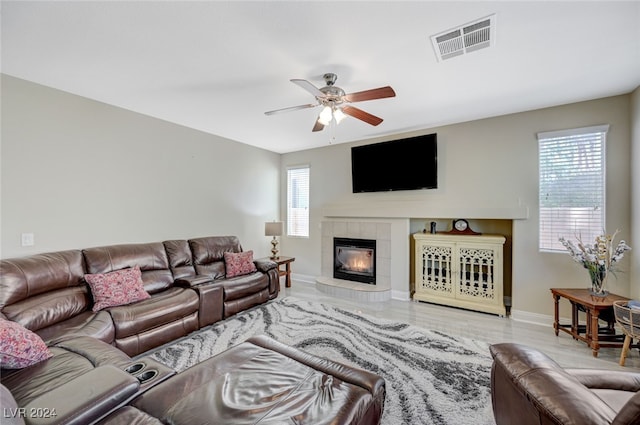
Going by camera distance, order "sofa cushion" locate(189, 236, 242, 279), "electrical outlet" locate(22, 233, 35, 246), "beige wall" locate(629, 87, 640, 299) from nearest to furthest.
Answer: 1. "electrical outlet" locate(22, 233, 35, 246)
2. "beige wall" locate(629, 87, 640, 299)
3. "sofa cushion" locate(189, 236, 242, 279)

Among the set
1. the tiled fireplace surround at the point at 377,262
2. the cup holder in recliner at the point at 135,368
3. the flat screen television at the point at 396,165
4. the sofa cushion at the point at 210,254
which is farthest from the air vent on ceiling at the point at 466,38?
the sofa cushion at the point at 210,254

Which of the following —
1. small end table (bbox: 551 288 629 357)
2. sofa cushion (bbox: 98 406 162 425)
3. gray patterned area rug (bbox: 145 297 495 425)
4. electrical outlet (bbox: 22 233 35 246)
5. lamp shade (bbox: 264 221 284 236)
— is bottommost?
gray patterned area rug (bbox: 145 297 495 425)

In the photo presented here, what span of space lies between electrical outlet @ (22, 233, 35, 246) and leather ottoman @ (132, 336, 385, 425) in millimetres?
2464

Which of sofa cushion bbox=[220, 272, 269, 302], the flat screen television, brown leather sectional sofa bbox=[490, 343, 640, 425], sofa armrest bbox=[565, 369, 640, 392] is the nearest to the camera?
brown leather sectional sofa bbox=[490, 343, 640, 425]

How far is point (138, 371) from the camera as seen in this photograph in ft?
5.03

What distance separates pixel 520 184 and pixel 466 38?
7.76 ft

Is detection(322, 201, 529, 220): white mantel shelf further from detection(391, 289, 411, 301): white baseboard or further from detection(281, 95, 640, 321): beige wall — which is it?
detection(391, 289, 411, 301): white baseboard

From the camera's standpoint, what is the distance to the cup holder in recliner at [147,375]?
147 centimetres

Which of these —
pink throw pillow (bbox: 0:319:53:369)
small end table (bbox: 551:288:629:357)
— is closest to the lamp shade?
pink throw pillow (bbox: 0:319:53:369)

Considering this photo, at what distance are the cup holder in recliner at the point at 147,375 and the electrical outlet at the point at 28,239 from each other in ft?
7.44

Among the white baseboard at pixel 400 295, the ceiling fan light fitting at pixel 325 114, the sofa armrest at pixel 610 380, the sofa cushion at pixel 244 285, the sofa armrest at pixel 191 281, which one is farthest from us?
the white baseboard at pixel 400 295

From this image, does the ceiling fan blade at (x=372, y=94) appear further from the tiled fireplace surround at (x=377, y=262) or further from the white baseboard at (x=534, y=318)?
the white baseboard at (x=534, y=318)

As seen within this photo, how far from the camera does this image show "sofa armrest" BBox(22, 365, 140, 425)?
1.05 metres

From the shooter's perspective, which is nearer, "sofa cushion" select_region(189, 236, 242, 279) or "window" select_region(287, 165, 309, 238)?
"sofa cushion" select_region(189, 236, 242, 279)
